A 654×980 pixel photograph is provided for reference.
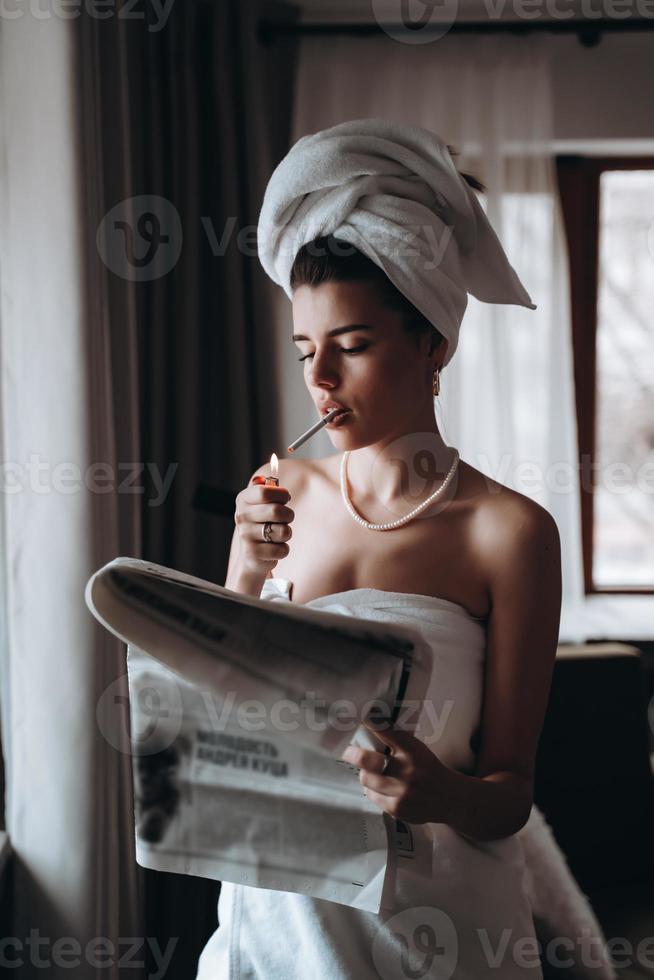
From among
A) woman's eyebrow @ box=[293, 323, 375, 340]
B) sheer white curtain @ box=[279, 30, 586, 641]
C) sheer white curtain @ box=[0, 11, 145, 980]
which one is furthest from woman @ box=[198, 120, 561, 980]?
sheer white curtain @ box=[279, 30, 586, 641]

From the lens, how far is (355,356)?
880mm

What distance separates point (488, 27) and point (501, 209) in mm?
455

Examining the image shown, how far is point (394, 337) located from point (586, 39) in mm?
1790

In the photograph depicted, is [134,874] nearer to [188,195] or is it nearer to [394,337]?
[394,337]

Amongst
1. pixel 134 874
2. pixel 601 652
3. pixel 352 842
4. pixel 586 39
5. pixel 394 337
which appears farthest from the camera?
pixel 586 39

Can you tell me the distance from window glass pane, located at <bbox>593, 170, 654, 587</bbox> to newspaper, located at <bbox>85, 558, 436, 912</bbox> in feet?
6.63

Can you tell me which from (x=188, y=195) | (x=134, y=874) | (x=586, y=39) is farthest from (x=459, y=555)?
(x=586, y=39)

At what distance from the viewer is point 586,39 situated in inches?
87.4

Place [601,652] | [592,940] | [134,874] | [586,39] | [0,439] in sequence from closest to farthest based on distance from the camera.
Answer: [592,940]
[0,439]
[134,874]
[601,652]
[586,39]

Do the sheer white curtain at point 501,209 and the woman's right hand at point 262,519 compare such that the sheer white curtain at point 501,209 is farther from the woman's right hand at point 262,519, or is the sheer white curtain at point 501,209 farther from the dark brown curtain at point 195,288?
the woman's right hand at point 262,519

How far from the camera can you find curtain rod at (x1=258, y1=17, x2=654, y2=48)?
7.04 feet

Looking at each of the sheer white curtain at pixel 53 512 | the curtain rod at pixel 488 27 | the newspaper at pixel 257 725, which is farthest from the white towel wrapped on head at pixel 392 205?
the curtain rod at pixel 488 27

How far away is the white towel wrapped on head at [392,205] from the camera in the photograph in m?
0.86

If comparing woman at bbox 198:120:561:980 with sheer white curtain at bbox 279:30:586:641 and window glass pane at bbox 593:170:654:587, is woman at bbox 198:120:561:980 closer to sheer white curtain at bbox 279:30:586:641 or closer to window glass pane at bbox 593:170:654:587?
sheer white curtain at bbox 279:30:586:641
